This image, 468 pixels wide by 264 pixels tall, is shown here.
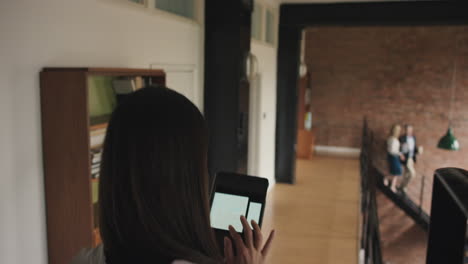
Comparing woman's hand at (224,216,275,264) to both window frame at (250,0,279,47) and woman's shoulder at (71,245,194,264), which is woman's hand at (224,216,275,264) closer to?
woman's shoulder at (71,245,194,264)

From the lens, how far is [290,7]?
672cm

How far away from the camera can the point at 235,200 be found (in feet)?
5.10

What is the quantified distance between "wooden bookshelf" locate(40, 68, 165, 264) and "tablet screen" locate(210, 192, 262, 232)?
80cm

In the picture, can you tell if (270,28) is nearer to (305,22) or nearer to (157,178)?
(305,22)

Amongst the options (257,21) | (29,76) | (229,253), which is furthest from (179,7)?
(229,253)

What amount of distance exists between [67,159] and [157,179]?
142 cm

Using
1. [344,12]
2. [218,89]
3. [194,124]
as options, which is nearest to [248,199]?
[194,124]

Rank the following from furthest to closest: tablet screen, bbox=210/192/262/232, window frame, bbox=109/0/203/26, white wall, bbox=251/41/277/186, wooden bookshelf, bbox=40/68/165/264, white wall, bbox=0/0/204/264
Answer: white wall, bbox=251/41/277/186, window frame, bbox=109/0/203/26, wooden bookshelf, bbox=40/68/165/264, white wall, bbox=0/0/204/264, tablet screen, bbox=210/192/262/232

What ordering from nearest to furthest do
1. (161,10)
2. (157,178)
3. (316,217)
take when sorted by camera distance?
1. (157,178)
2. (161,10)
3. (316,217)

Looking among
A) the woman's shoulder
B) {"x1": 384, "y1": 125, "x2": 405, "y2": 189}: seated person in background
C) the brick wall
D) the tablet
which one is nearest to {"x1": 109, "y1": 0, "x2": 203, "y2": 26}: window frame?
the tablet

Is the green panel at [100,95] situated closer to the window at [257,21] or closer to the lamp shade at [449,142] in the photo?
the window at [257,21]

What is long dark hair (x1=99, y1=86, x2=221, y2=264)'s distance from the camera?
801 millimetres

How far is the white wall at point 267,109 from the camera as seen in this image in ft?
19.8

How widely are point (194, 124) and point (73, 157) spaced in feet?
4.67
